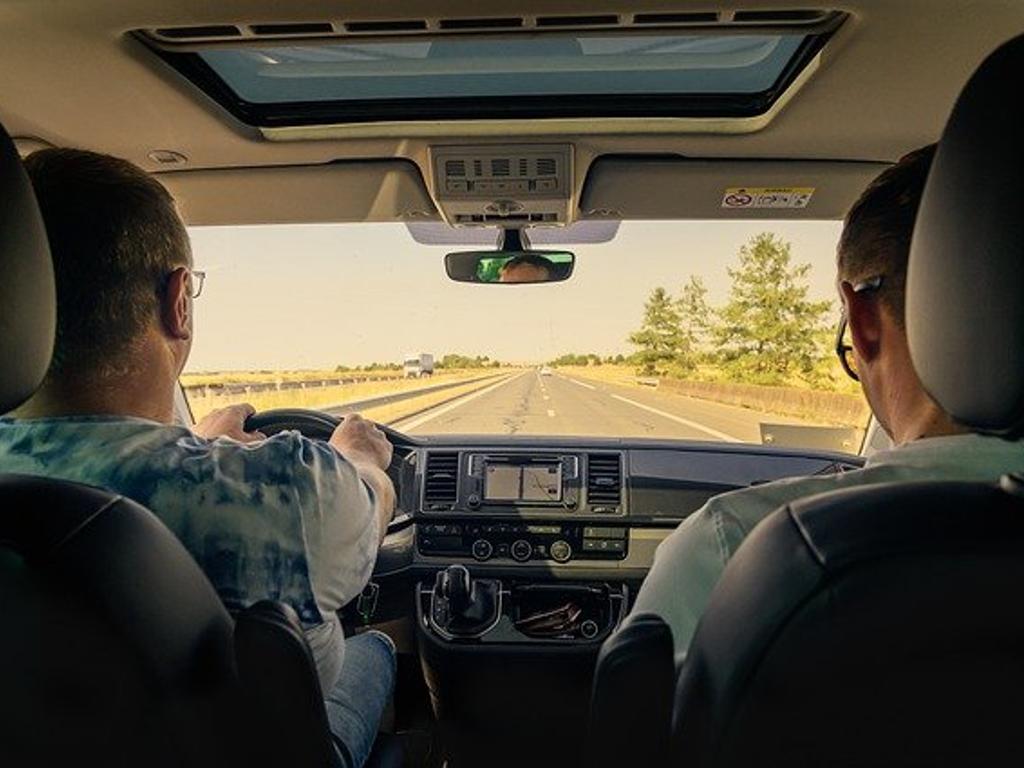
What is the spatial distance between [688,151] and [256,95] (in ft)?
5.94

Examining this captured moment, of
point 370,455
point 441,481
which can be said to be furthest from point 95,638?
point 441,481

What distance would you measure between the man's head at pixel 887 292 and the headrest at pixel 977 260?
0.27 metres

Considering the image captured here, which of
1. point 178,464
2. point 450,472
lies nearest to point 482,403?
point 450,472

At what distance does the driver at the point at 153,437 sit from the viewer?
162 cm

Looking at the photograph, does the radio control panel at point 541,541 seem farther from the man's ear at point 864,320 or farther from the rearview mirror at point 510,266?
the man's ear at point 864,320

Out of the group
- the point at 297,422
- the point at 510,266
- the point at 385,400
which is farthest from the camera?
the point at 385,400

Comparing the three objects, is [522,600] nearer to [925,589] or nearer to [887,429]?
[887,429]

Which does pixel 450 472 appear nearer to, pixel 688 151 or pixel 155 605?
pixel 688 151

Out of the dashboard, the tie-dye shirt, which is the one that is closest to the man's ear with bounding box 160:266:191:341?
the tie-dye shirt

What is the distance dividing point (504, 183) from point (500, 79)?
0.48 m

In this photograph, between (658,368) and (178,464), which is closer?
(178,464)

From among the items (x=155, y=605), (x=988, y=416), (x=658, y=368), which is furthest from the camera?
(x=658, y=368)

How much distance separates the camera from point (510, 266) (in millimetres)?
3951

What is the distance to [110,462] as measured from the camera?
162 centimetres
